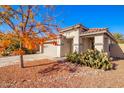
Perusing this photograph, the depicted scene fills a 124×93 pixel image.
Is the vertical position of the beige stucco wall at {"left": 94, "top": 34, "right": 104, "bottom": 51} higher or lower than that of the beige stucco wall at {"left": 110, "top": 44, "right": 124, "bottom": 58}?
higher

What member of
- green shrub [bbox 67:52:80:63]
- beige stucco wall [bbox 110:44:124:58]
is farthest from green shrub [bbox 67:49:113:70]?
beige stucco wall [bbox 110:44:124:58]

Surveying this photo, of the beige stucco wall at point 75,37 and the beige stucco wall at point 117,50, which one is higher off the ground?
the beige stucco wall at point 75,37

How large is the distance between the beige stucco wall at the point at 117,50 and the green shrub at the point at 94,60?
24.6ft

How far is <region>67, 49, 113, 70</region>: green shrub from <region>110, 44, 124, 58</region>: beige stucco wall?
7.50 meters

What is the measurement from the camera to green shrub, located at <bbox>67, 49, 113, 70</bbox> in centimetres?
837

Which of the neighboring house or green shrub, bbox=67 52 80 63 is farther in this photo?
the neighboring house

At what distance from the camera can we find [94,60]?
28.6ft

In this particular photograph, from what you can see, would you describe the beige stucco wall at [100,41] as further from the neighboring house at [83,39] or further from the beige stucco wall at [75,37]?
the beige stucco wall at [75,37]

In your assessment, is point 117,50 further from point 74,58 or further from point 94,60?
point 94,60

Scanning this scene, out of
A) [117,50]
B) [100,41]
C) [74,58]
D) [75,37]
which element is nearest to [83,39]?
[75,37]

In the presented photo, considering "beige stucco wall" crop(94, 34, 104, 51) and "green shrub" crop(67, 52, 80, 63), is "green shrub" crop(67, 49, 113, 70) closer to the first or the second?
"green shrub" crop(67, 52, 80, 63)

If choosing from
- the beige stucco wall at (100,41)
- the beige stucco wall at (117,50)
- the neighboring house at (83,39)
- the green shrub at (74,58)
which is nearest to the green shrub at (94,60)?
the green shrub at (74,58)

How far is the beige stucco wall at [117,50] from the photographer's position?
15.3m
